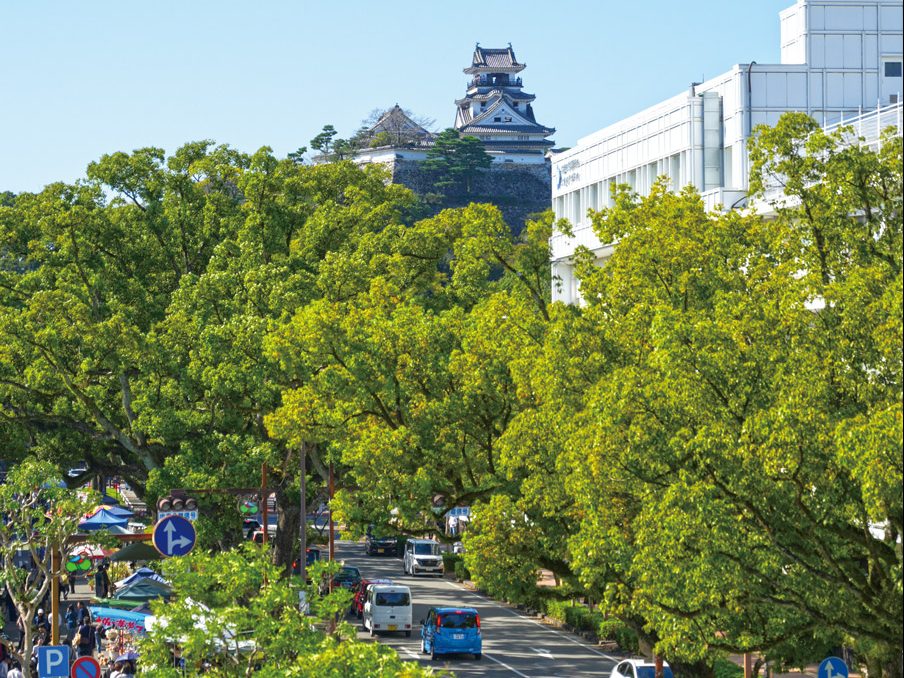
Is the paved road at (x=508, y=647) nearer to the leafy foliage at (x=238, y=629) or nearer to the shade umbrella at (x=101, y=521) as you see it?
the shade umbrella at (x=101, y=521)

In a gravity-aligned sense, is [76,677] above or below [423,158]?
below

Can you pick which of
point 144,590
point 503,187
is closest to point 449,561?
point 144,590

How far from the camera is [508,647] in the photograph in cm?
4459

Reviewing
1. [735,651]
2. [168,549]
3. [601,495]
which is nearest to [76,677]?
[168,549]

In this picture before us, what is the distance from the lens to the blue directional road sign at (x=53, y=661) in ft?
73.9

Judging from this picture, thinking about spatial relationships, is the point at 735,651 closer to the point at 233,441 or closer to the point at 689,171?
the point at 233,441

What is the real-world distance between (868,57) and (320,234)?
21610 mm

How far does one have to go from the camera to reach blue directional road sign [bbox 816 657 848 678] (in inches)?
862

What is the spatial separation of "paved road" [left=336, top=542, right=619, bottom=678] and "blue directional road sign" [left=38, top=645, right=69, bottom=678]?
37.4 feet

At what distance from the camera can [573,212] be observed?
202 ft

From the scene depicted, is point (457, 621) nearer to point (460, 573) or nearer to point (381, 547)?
point (460, 573)

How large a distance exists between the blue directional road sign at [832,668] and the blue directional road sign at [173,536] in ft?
33.6

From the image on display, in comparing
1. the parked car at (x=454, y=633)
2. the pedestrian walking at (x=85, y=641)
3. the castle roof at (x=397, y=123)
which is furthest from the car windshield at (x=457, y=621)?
the castle roof at (x=397, y=123)

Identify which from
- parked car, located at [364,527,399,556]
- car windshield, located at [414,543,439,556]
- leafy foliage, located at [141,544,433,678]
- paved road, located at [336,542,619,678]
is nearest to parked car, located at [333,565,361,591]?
paved road, located at [336,542,619,678]
